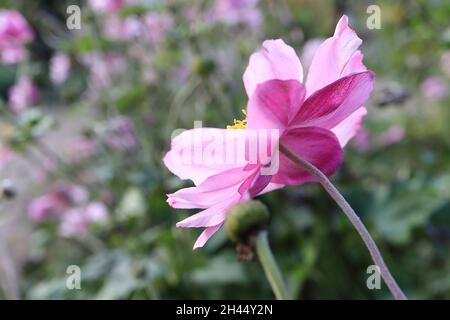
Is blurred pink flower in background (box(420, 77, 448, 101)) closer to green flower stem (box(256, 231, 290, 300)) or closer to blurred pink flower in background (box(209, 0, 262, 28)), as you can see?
blurred pink flower in background (box(209, 0, 262, 28))

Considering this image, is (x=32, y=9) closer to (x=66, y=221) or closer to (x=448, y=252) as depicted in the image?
(x=66, y=221)

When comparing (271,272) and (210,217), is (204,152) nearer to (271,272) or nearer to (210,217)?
(210,217)

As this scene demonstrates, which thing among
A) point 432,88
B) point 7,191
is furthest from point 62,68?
point 432,88

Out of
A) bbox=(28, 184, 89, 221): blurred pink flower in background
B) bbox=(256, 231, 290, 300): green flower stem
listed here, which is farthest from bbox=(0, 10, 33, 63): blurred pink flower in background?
bbox=(256, 231, 290, 300): green flower stem

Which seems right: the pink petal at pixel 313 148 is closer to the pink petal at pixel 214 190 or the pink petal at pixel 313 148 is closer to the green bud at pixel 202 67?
the pink petal at pixel 214 190

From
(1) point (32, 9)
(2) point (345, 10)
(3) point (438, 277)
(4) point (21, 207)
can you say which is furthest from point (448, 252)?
(1) point (32, 9)

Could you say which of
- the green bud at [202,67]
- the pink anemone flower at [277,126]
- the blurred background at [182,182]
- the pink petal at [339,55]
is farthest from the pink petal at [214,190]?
the green bud at [202,67]
